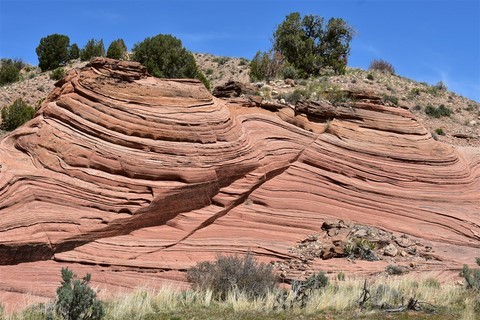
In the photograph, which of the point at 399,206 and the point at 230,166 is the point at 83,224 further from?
the point at 399,206

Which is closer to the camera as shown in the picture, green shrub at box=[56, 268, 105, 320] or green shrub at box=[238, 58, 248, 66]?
green shrub at box=[56, 268, 105, 320]

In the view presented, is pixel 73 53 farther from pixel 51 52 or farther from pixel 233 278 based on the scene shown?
pixel 233 278

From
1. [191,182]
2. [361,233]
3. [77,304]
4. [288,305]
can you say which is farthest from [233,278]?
[361,233]

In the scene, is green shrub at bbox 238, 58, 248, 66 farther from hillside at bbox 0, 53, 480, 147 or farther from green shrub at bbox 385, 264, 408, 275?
green shrub at bbox 385, 264, 408, 275

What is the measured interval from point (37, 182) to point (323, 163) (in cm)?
858

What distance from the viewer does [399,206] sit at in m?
17.1

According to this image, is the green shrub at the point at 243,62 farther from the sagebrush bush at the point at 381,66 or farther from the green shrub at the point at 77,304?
the green shrub at the point at 77,304

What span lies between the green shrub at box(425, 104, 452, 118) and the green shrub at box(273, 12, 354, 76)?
8.56m

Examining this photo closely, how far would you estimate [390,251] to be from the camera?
14.8 m

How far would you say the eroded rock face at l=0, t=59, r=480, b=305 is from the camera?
12344 mm

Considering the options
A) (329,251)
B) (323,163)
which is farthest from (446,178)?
(329,251)

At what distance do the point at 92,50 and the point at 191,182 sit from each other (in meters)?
33.2

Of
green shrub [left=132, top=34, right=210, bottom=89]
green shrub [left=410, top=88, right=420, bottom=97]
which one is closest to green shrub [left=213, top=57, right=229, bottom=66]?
green shrub [left=132, top=34, right=210, bottom=89]

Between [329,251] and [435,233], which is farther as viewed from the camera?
[435,233]
